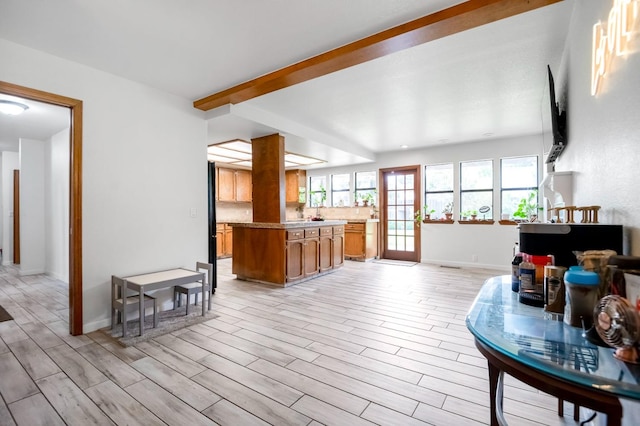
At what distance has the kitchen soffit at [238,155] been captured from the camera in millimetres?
5223

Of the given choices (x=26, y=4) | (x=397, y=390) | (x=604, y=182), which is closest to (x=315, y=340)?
(x=397, y=390)

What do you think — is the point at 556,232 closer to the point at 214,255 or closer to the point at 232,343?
the point at 232,343

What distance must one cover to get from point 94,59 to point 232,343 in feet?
9.58

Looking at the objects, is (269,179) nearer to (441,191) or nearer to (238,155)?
(238,155)

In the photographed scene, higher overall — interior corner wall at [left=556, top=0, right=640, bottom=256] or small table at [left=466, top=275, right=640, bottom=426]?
interior corner wall at [left=556, top=0, right=640, bottom=256]

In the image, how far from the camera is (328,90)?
11.5ft

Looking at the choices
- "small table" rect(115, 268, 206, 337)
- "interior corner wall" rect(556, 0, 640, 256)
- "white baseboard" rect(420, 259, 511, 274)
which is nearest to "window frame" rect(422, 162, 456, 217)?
"white baseboard" rect(420, 259, 511, 274)

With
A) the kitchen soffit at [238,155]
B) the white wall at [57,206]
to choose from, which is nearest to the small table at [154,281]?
the kitchen soffit at [238,155]

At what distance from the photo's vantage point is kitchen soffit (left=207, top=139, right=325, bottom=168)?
5223mm

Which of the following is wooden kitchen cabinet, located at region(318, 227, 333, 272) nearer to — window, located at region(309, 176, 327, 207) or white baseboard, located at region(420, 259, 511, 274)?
white baseboard, located at region(420, 259, 511, 274)

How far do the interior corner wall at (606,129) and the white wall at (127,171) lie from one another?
3794mm

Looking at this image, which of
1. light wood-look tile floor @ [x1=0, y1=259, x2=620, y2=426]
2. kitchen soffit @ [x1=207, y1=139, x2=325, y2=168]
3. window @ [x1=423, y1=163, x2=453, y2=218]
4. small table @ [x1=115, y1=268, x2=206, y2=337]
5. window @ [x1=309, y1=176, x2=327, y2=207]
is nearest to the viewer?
light wood-look tile floor @ [x1=0, y1=259, x2=620, y2=426]

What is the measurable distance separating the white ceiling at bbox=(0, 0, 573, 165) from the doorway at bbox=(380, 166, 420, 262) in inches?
96.0

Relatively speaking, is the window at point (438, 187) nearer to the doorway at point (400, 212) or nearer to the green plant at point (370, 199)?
the doorway at point (400, 212)
